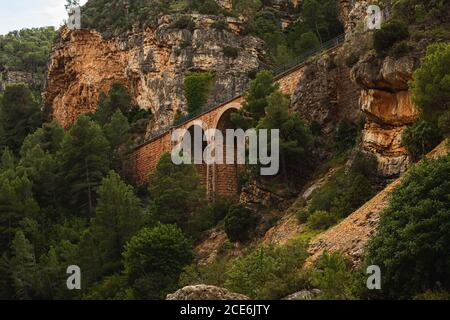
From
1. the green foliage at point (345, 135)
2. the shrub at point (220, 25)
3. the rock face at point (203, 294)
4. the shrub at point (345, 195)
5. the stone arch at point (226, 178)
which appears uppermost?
the shrub at point (220, 25)

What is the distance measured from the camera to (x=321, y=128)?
39.3 metres

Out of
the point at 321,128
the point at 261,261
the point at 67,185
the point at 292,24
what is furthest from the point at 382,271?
the point at 292,24

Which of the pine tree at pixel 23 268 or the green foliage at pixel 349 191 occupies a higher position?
the green foliage at pixel 349 191

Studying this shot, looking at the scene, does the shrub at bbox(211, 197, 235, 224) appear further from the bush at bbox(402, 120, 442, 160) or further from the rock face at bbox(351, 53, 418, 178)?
the bush at bbox(402, 120, 442, 160)

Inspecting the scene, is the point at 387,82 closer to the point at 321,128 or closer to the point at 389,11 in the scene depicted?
the point at 389,11

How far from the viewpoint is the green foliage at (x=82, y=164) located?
46.3 m

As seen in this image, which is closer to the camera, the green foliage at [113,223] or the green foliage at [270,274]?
the green foliage at [270,274]

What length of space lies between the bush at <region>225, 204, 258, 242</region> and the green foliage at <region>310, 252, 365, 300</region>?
13406 millimetres

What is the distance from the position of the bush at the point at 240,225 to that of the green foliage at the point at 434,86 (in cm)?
1132

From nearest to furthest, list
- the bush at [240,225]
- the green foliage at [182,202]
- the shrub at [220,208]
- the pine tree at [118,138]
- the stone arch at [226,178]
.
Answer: the bush at [240,225]
the green foliage at [182,202]
the shrub at [220,208]
the stone arch at [226,178]
the pine tree at [118,138]

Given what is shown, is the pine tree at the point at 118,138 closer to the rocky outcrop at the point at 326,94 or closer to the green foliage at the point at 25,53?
the rocky outcrop at the point at 326,94

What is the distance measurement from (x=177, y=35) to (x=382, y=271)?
4259 cm

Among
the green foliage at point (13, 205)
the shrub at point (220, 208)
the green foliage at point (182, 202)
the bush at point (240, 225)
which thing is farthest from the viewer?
the green foliage at point (13, 205)

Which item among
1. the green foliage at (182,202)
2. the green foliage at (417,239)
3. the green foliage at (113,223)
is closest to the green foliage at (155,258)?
the green foliage at (113,223)
